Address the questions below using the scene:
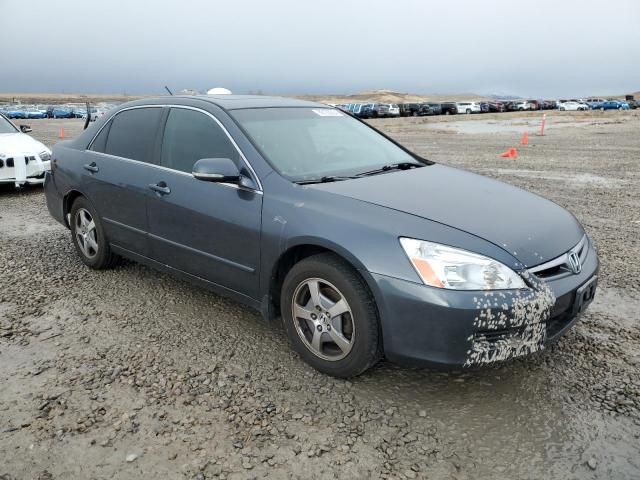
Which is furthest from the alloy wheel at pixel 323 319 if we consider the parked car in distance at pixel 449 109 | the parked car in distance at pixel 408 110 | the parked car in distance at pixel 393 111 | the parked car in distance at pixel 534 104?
the parked car in distance at pixel 534 104

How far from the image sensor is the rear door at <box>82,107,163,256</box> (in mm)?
4246

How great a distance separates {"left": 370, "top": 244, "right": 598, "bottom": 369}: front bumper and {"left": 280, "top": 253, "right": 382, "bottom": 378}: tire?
10cm

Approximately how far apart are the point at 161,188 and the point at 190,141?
1.34ft

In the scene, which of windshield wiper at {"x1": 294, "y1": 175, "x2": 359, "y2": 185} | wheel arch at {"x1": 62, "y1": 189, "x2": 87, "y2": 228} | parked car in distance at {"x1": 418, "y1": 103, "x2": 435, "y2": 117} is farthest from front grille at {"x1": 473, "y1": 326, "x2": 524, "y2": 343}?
parked car in distance at {"x1": 418, "y1": 103, "x2": 435, "y2": 117}

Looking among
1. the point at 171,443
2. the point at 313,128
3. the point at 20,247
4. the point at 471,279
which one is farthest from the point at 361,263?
the point at 20,247

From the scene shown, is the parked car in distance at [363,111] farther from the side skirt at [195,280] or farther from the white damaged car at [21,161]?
the side skirt at [195,280]

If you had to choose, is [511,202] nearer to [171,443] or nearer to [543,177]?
[171,443]

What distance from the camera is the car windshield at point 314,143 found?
3639 mm

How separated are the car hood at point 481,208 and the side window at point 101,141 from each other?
2.50 meters

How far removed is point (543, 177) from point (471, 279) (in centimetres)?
863

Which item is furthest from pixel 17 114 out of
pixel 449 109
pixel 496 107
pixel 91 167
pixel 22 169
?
pixel 91 167

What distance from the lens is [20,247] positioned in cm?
584

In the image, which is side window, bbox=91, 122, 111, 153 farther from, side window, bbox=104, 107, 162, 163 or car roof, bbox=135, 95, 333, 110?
car roof, bbox=135, 95, 333, 110

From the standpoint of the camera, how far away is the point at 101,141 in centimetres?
487
